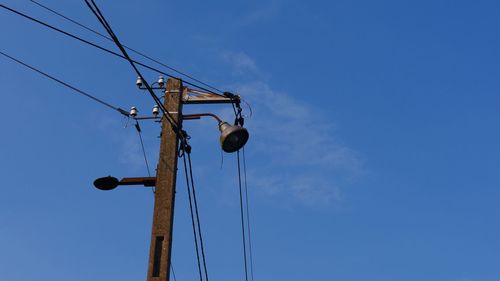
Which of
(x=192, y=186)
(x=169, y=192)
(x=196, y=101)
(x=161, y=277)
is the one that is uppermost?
(x=196, y=101)

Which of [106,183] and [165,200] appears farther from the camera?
[106,183]

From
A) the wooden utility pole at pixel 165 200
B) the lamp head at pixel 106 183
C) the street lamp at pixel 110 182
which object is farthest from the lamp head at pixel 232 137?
the lamp head at pixel 106 183

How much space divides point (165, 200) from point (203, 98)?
183 cm

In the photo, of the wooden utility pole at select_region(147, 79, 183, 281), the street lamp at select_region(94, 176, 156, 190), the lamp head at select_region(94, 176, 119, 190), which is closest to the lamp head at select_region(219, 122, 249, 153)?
the wooden utility pole at select_region(147, 79, 183, 281)

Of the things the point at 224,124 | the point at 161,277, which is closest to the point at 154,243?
the point at 161,277

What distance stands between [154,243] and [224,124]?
69.3 inches

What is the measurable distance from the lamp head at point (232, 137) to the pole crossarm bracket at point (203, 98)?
0.92m

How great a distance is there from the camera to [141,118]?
10.9 metres

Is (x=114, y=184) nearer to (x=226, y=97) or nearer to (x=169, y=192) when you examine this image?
(x=169, y=192)

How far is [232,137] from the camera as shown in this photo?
969 cm

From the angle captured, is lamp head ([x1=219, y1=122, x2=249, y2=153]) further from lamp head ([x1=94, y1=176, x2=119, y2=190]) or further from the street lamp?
lamp head ([x1=94, y1=176, x2=119, y2=190])

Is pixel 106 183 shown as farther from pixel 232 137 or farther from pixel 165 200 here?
pixel 232 137

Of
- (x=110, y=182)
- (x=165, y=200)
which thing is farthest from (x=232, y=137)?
(x=110, y=182)

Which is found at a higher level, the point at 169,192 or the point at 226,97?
the point at 226,97
